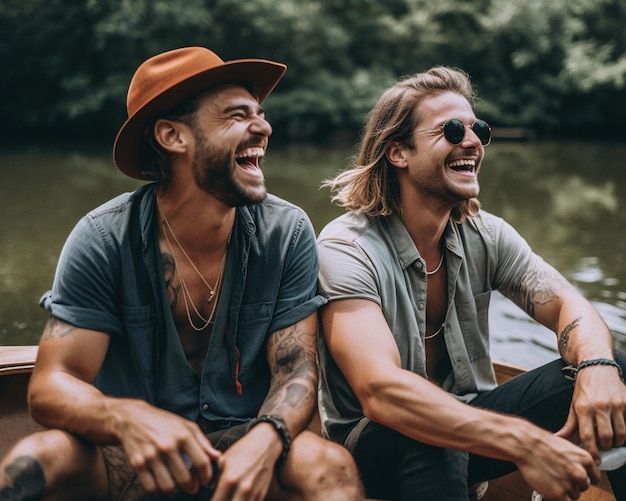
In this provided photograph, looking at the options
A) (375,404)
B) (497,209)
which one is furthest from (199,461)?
(497,209)

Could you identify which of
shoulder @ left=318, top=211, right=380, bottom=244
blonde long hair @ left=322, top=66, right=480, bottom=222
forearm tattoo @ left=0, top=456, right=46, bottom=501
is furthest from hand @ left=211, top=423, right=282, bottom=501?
blonde long hair @ left=322, top=66, right=480, bottom=222

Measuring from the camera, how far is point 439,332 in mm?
2523

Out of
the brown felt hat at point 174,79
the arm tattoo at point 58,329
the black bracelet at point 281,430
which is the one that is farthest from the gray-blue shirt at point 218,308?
the black bracelet at point 281,430

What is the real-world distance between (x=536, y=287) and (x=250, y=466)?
1.36 m

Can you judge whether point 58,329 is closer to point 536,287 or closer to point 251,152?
point 251,152

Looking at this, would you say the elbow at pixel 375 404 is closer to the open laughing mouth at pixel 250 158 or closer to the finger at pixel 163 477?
the finger at pixel 163 477

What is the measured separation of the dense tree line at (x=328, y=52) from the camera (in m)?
19.4

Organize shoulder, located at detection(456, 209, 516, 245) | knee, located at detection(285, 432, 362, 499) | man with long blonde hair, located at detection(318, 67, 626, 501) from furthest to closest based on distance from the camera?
1. shoulder, located at detection(456, 209, 516, 245)
2. man with long blonde hair, located at detection(318, 67, 626, 501)
3. knee, located at detection(285, 432, 362, 499)

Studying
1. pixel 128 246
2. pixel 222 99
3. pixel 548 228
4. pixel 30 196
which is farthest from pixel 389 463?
pixel 30 196

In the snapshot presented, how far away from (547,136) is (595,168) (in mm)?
9667

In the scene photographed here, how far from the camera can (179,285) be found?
7.13 feet

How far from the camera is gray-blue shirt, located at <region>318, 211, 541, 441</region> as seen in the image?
89.9 inches

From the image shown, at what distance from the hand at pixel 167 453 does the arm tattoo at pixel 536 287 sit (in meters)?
1.39

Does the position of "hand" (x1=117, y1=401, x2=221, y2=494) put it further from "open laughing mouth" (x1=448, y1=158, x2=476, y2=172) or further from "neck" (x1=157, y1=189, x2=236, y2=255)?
"open laughing mouth" (x1=448, y1=158, x2=476, y2=172)
